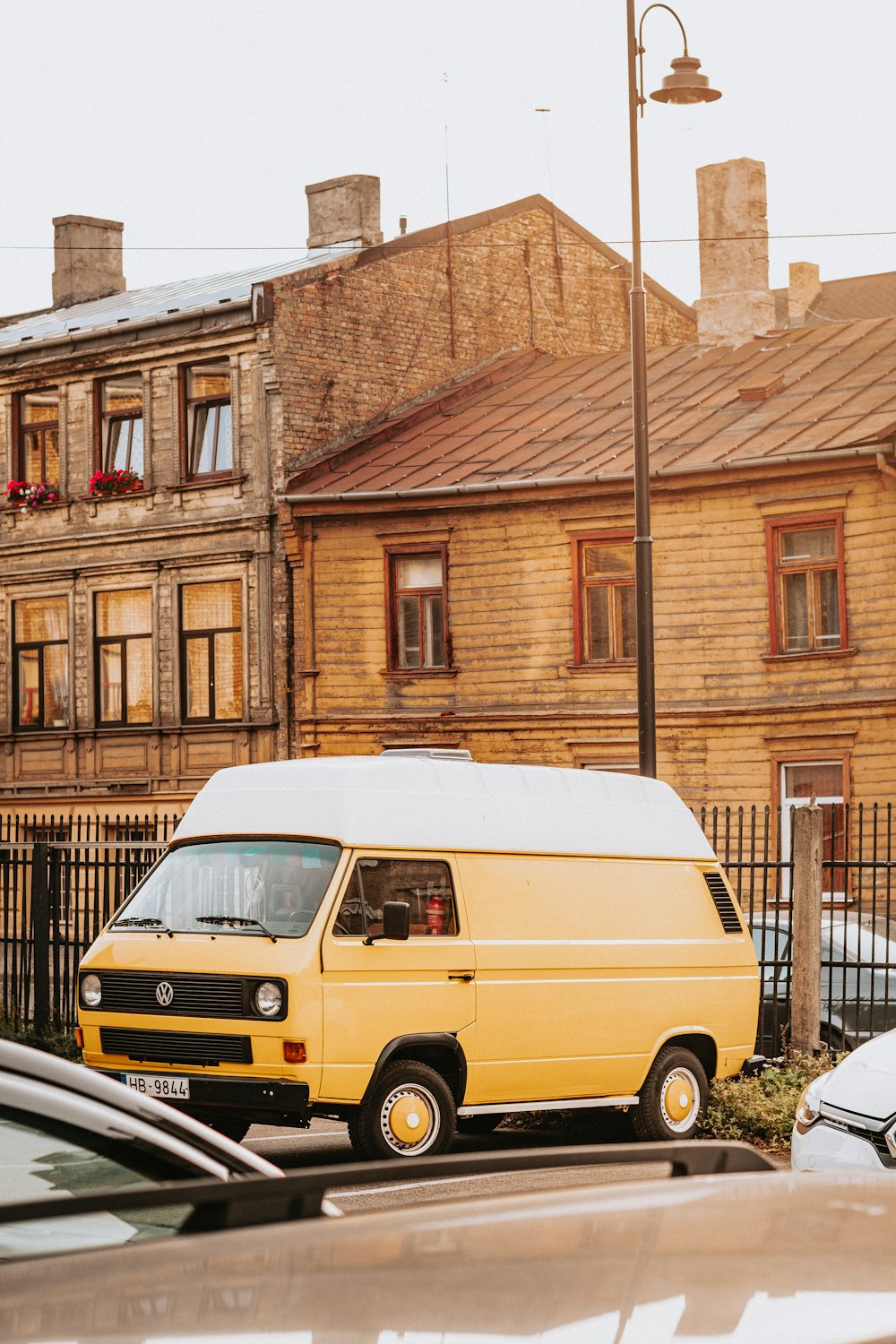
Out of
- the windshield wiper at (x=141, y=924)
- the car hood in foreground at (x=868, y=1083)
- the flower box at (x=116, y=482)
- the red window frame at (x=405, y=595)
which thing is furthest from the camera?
the flower box at (x=116, y=482)

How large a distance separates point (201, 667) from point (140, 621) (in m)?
1.72

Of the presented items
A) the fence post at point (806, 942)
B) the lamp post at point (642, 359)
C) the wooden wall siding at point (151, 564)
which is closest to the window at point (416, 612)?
the wooden wall siding at point (151, 564)

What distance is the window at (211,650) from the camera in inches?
1193

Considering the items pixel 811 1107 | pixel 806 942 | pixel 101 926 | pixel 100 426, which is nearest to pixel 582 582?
pixel 100 426

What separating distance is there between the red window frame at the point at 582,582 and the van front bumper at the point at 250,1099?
680 inches

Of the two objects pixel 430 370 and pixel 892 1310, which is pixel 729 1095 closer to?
pixel 892 1310

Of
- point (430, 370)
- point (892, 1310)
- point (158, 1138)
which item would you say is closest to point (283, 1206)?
point (892, 1310)

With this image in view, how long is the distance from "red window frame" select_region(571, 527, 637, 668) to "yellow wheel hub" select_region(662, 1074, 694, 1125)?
15393 mm

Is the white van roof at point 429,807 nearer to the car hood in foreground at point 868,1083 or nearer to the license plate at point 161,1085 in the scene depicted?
the license plate at point 161,1085

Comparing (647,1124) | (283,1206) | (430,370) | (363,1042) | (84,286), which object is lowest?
(647,1124)

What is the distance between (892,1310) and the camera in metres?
1.50

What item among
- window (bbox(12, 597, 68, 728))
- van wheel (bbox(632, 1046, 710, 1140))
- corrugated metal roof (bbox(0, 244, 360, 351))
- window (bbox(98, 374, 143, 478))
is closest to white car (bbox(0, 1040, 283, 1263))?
van wheel (bbox(632, 1046, 710, 1140))

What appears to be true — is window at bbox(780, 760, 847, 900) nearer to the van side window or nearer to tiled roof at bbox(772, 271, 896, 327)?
the van side window

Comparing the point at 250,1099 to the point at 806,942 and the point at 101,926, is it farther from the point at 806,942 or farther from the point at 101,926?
the point at 101,926
